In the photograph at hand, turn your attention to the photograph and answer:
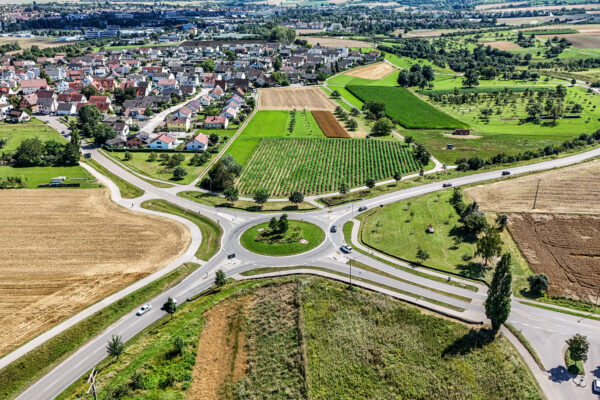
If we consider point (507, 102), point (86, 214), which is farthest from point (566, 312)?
point (507, 102)

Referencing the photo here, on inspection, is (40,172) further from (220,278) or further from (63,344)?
(220,278)

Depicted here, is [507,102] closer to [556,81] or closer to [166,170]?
[556,81]

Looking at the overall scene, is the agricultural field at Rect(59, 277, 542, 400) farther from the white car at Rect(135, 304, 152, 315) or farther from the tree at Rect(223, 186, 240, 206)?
the tree at Rect(223, 186, 240, 206)

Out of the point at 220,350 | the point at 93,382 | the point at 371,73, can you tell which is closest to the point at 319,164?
the point at 220,350

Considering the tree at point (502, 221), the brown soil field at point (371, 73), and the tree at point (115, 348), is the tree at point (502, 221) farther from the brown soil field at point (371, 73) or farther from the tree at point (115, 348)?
the brown soil field at point (371, 73)

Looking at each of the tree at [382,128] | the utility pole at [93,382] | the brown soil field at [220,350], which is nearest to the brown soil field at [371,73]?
the tree at [382,128]

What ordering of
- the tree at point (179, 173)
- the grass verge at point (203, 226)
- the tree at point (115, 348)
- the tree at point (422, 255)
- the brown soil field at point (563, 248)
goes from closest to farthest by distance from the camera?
the tree at point (115, 348) < the brown soil field at point (563, 248) < the tree at point (422, 255) < the grass verge at point (203, 226) < the tree at point (179, 173)
